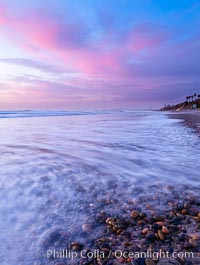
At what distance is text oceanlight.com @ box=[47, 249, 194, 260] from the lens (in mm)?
1600

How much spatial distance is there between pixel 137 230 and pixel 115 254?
1.32 feet

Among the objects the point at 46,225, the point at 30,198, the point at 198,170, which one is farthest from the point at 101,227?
the point at 198,170

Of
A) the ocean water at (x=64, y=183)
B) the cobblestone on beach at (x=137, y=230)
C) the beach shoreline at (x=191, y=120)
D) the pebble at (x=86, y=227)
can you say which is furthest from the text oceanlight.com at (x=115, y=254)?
the beach shoreline at (x=191, y=120)

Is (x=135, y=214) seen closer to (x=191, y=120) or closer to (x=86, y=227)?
(x=86, y=227)

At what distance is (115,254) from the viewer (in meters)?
1.65

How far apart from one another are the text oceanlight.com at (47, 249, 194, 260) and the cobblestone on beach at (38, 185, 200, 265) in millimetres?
20

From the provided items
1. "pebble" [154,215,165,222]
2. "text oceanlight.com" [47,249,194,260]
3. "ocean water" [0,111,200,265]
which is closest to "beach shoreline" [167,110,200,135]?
"ocean water" [0,111,200,265]

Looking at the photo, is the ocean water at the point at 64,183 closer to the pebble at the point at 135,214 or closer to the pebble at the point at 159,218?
the pebble at the point at 135,214

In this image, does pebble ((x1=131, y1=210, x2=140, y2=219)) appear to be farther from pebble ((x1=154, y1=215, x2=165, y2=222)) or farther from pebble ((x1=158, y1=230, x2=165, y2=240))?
pebble ((x1=158, y1=230, x2=165, y2=240))

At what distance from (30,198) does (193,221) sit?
6.93ft

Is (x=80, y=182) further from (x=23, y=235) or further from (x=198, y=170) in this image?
(x=198, y=170)

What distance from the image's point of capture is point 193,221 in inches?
82.0

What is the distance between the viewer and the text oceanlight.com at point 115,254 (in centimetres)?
160

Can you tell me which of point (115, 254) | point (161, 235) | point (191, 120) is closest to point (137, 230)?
point (161, 235)
